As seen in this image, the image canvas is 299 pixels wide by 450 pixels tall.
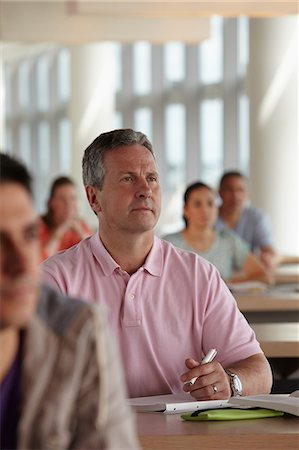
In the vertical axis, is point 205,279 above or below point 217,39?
below

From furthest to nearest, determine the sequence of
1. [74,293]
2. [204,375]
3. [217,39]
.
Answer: [217,39]
[74,293]
[204,375]

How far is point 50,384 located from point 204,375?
4.05 ft

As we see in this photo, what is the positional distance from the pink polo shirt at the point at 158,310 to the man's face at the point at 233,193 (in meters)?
5.04

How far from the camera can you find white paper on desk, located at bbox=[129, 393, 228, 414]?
2861 mm

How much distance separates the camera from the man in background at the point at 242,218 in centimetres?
834

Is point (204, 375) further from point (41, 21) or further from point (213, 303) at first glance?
point (41, 21)

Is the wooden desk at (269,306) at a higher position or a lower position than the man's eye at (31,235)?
lower

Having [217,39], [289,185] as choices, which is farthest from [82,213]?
[289,185]

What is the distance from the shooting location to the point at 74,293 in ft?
10.4

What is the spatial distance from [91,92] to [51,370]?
45.3 feet

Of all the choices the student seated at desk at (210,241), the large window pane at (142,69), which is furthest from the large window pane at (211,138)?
the student seated at desk at (210,241)

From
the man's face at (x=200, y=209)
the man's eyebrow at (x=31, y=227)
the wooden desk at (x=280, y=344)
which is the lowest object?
the wooden desk at (x=280, y=344)

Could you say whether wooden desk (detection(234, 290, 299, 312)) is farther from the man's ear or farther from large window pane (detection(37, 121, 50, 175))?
large window pane (detection(37, 121, 50, 175))

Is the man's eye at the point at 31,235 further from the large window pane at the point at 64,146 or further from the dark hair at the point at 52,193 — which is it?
the large window pane at the point at 64,146
